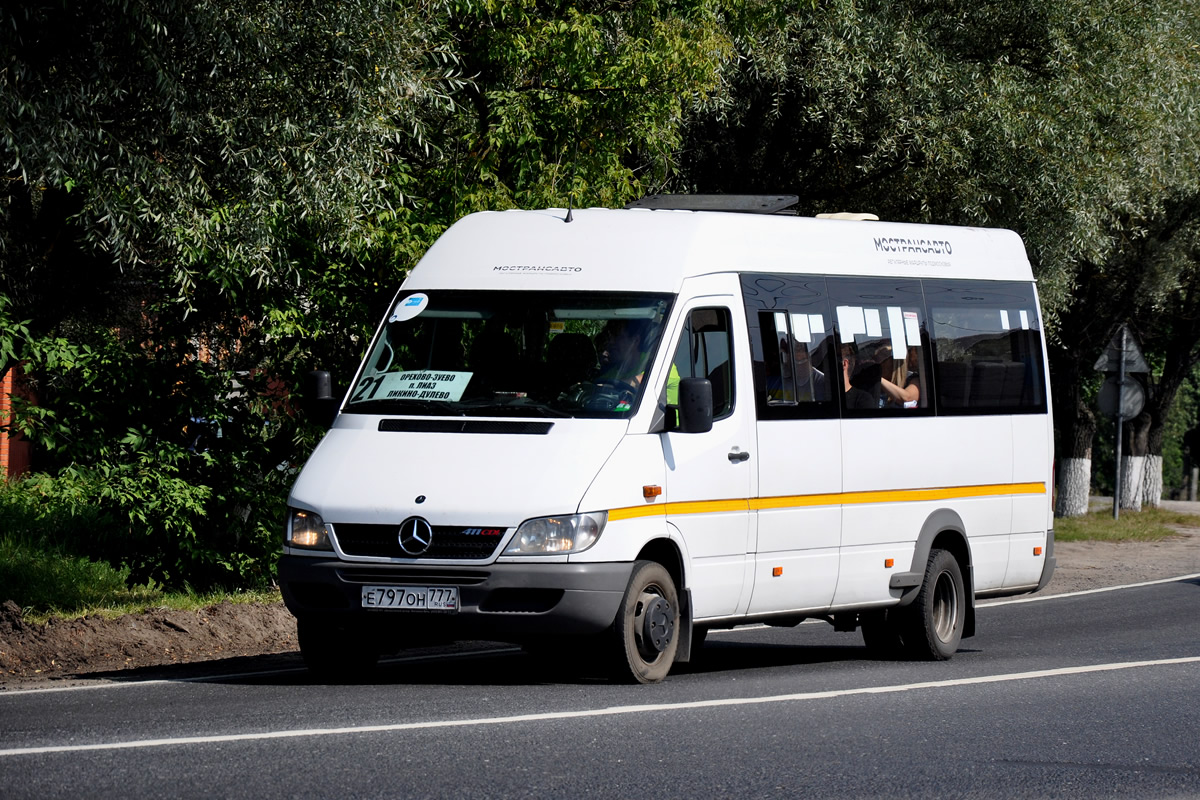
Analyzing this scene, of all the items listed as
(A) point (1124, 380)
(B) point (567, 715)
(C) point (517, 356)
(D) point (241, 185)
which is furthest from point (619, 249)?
(A) point (1124, 380)

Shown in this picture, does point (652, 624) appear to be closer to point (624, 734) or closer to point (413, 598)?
point (413, 598)

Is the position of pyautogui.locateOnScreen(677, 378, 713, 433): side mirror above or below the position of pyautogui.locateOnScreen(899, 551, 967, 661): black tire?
above

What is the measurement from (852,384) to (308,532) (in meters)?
3.79

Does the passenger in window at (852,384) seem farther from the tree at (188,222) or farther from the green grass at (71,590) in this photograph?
the green grass at (71,590)

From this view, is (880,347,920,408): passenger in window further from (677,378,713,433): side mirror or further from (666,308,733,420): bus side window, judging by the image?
(677,378,713,433): side mirror

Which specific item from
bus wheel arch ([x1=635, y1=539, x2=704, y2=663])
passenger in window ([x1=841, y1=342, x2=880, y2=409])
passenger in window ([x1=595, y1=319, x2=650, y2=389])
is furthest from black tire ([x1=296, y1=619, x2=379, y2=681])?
passenger in window ([x1=841, y1=342, x2=880, y2=409])

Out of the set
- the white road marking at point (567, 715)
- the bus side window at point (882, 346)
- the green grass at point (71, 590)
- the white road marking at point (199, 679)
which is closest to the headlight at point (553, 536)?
the white road marking at point (567, 715)

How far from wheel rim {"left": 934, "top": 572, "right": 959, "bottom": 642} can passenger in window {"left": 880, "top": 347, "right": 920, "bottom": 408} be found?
1256 millimetres

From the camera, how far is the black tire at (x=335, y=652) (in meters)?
10.6

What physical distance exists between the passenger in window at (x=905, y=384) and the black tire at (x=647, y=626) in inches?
100

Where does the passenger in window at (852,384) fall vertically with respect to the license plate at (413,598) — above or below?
above

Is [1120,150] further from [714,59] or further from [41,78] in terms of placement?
[41,78]

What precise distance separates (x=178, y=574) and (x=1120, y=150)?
1294cm

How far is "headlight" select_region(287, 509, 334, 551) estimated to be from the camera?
1016 centimetres
